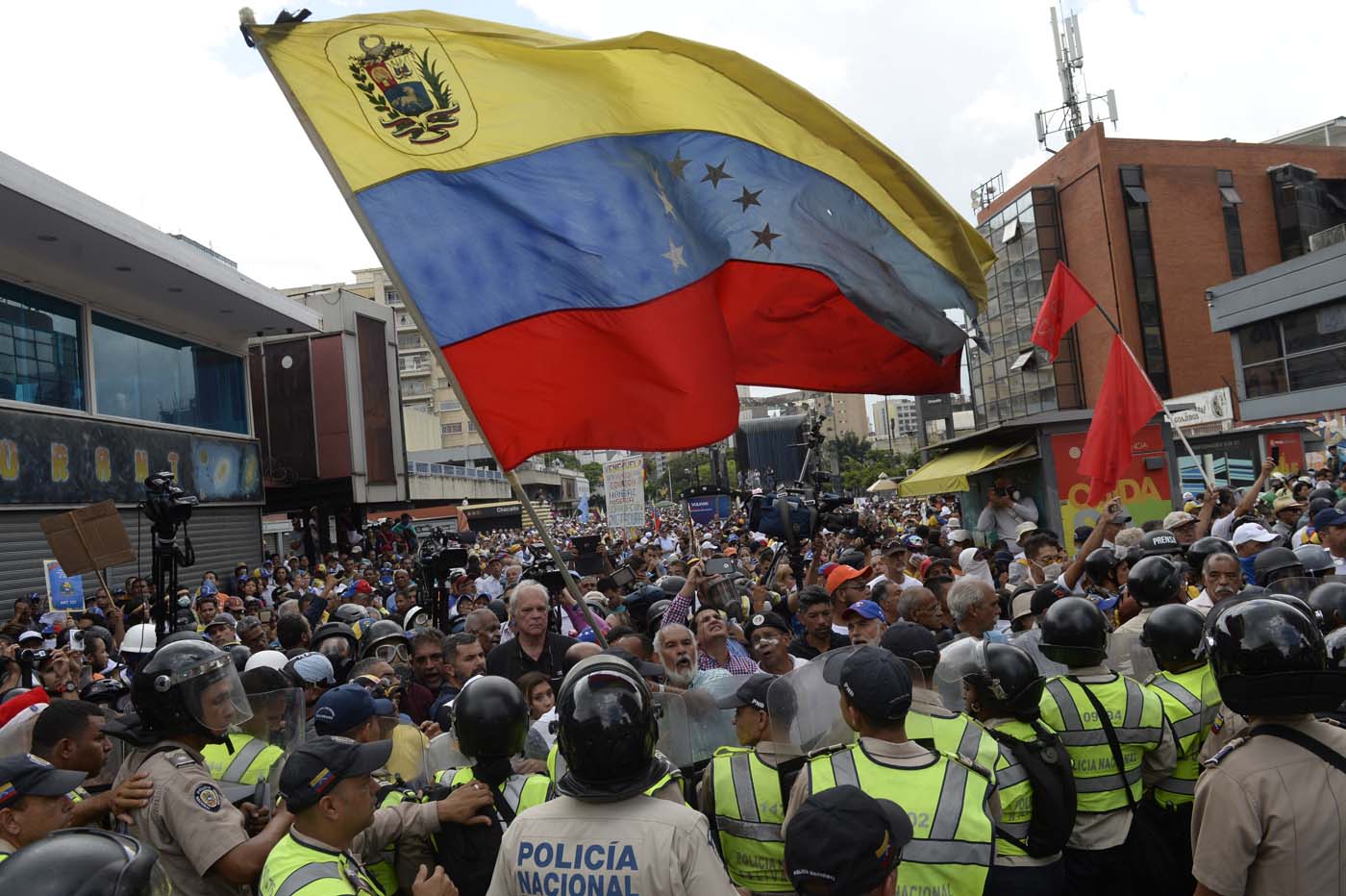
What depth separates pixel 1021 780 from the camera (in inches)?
150

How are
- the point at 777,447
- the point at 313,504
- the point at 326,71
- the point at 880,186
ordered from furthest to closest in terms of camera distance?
1. the point at 777,447
2. the point at 313,504
3. the point at 880,186
4. the point at 326,71

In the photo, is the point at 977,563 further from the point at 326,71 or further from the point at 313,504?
the point at 313,504

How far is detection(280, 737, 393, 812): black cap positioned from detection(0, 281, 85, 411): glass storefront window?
54.5ft

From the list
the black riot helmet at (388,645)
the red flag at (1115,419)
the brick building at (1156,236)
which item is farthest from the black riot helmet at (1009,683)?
the brick building at (1156,236)

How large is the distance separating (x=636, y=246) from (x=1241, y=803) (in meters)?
3.88

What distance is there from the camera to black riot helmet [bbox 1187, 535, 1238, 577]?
7.45 metres

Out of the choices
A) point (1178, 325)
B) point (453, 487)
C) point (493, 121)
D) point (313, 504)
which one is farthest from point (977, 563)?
point (453, 487)

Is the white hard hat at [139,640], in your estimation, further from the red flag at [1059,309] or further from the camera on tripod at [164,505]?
the red flag at [1059,309]

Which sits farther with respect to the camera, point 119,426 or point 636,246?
point 119,426

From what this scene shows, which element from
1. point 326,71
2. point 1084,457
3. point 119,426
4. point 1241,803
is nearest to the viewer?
point 1241,803

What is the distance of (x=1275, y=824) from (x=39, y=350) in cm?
1956

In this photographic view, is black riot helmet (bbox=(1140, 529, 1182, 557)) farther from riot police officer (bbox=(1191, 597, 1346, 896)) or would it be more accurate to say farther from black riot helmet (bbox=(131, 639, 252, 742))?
black riot helmet (bbox=(131, 639, 252, 742))

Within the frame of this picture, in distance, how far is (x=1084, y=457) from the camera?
10438 millimetres

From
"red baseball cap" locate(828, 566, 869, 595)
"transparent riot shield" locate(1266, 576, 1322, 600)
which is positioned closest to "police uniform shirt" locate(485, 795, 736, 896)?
"transparent riot shield" locate(1266, 576, 1322, 600)
